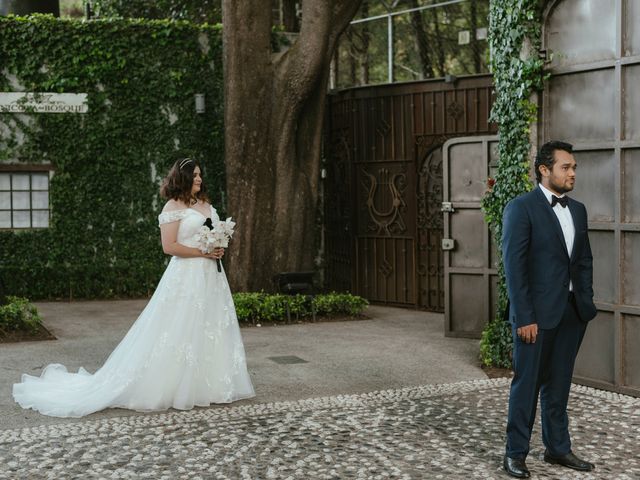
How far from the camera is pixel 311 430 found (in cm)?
669

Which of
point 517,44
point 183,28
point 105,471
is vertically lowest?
point 105,471

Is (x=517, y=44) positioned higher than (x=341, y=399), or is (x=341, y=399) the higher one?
(x=517, y=44)

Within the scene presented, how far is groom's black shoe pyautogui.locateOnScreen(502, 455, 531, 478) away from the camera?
5512 millimetres

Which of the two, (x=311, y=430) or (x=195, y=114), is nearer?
(x=311, y=430)

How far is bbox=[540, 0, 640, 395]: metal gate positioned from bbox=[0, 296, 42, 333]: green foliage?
20.4ft

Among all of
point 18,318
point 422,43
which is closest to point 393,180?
point 422,43

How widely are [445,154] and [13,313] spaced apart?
5283 mm

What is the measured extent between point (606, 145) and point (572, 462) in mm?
3141

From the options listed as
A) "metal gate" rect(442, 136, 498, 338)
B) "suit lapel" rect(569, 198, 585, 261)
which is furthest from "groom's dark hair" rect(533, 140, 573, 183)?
"metal gate" rect(442, 136, 498, 338)

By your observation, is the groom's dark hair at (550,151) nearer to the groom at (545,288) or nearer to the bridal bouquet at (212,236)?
the groom at (545,288)

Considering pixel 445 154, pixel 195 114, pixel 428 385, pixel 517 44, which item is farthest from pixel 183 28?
pixel 428 385

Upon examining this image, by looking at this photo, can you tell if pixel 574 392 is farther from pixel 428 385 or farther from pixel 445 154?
pixel 445 154

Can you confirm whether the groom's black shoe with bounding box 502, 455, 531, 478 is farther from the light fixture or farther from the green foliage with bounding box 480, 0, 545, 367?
the light fixture

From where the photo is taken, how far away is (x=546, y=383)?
573cm
